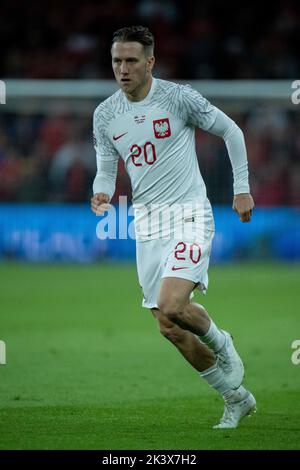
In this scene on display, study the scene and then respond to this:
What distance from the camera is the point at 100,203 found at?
7.22 m

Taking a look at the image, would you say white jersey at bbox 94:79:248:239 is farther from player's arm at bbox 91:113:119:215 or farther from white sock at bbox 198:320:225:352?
white sock at bbox 198:320:225:352

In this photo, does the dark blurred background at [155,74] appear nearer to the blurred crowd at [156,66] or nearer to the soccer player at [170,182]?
the blurred crowd at [156,66]

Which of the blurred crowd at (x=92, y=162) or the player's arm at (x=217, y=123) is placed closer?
the player's arm at (x=217, y=123)

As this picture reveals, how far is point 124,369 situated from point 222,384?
2732 mm

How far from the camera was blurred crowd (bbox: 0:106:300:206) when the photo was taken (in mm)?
19281

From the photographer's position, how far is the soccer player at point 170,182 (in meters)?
7.04

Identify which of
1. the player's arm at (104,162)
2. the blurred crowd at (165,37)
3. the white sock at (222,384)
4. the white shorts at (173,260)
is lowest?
the white sock at (222,384)

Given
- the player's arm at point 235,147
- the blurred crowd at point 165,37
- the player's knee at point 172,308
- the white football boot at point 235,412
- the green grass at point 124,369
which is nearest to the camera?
the green grass at point 124,369

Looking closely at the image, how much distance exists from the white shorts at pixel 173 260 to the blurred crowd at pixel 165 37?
1470 centimetres

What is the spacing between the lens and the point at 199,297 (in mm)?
15375

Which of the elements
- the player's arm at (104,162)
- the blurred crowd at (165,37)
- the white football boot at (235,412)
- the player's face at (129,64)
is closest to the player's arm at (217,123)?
the player's face at (129,64)

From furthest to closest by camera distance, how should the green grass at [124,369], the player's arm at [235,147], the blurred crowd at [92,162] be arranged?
the blurred crowd at [92,162] < the player's arm at [235,147] < the green grass at [124,369]

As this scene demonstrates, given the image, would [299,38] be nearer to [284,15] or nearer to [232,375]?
[284,15]
